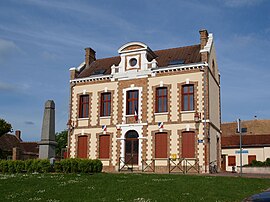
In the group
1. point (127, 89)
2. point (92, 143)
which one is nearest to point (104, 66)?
point (127, 89)

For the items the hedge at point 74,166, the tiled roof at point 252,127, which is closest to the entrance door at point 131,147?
the hedge at point 74,166

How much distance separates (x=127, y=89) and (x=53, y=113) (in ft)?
25.5

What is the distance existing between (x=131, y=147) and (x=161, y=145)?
8.31 feet

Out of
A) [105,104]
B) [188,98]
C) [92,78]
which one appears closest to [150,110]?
[188,98]

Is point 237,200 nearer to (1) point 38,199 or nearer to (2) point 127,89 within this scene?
(1) point 38,199

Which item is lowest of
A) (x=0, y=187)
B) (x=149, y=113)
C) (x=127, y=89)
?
(x=0, y=187)

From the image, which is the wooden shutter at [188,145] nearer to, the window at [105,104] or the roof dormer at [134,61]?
→ the roof dormer at [134,61]

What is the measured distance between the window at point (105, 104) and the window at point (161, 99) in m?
4.24

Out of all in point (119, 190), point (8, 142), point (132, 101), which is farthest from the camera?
point (8, 142)

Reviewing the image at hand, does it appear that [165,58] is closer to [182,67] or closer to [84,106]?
[182,67]

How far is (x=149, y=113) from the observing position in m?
27.1

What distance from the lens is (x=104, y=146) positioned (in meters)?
28.5

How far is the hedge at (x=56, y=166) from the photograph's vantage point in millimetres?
19922

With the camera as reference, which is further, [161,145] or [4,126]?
[4,126]
